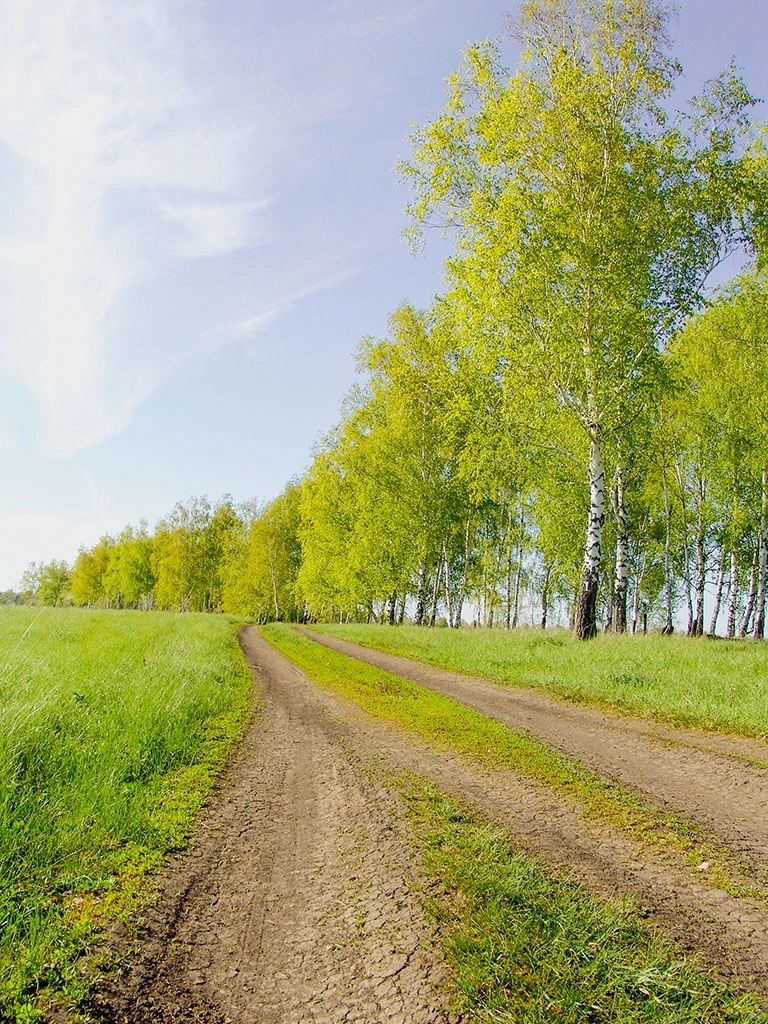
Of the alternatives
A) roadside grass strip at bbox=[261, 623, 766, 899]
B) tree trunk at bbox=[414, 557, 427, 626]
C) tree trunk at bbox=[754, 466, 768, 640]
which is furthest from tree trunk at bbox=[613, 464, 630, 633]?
tree trunk at bbox=[414, 557, 427, 626]

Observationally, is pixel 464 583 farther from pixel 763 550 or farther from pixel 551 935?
pixel 551 935

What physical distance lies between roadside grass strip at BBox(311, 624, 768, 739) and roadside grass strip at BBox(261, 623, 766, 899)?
2470mm

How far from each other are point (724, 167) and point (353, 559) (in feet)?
80.4

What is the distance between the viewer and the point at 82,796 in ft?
16.1

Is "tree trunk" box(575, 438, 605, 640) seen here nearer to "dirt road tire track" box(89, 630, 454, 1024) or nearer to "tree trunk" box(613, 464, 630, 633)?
"tree trunk" box(613, 464, 630, 633)

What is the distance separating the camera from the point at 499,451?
1939cm

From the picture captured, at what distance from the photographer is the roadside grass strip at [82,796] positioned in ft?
10.3

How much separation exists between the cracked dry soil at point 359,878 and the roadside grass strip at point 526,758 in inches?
6.6

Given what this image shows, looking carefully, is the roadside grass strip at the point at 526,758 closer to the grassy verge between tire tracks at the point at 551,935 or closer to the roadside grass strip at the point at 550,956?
the grassy verge between tire tracks at the point at 551,935

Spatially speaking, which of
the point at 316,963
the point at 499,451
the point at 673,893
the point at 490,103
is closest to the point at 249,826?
the point at 316,963

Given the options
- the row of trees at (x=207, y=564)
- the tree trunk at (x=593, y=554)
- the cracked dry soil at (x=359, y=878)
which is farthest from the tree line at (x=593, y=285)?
the row of trees at (x=207, y=564)

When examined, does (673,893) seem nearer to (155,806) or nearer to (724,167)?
(155,806)

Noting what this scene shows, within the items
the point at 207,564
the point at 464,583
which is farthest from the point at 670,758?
the point at 207,564

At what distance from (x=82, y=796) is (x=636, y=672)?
9.91m
